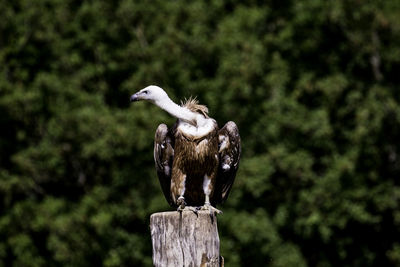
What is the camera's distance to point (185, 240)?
5.16 meters

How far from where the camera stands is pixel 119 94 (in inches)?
657

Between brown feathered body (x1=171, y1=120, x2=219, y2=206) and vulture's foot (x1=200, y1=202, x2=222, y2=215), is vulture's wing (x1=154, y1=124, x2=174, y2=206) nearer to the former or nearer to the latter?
brown feathered body (x1=171, y1=120, x2=219, y2=206)

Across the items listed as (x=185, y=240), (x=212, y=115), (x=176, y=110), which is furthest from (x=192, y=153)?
(x=212, y=115)

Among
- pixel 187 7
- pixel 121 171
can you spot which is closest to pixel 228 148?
pixel 121 171

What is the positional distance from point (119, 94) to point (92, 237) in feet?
11.5

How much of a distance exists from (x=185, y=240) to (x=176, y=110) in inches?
56.8

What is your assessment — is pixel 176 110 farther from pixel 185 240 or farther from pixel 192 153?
pixel 185 240

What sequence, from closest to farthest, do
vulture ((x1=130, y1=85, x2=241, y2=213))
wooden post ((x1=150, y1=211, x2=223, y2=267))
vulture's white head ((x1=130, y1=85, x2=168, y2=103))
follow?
wooden post ((x1=150, y1=211, x2=223, y2=267)) → vulture's white head ((x1=130, y1=85, x2=168, y2=103)) → vulture ((x1=130, y1=85, x2=241, y2=213))

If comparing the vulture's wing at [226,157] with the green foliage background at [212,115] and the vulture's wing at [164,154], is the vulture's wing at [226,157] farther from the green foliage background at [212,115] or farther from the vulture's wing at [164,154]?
the green foliage background at [212,115]

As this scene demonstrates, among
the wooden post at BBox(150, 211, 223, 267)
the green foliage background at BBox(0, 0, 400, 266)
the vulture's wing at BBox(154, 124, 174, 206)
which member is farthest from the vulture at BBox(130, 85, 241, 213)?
the green foliage background at BBox(0, 0, 400, 266)

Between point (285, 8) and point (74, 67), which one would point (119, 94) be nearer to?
point (74, 67)

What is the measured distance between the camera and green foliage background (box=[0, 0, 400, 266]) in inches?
575

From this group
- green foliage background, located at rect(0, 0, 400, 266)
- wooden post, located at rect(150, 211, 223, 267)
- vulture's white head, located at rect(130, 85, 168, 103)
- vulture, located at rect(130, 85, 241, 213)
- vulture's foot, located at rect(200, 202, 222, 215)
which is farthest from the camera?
green foliage background, located at rect(0, 0, 400, 266)

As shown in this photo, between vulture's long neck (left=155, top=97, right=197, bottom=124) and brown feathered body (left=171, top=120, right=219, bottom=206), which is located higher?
vulture's long neck (left=155, top=97, right=197, bottom=124)
